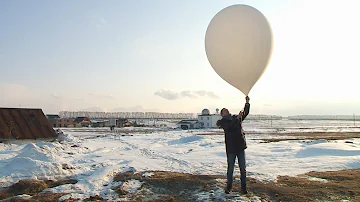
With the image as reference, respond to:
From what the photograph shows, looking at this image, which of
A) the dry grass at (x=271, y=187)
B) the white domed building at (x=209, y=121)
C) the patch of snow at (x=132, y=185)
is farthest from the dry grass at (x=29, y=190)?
the white domed building at (x=209, y=121)

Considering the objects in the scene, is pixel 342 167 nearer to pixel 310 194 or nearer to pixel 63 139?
pixel 310 194

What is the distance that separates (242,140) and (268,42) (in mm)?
3186

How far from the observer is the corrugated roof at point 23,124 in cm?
1973

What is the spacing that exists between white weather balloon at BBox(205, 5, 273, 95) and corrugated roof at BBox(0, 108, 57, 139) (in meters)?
17.3

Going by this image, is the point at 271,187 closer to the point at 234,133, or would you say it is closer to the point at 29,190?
the point at 234,133

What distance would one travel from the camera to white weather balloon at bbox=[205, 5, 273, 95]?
7949 millimetres

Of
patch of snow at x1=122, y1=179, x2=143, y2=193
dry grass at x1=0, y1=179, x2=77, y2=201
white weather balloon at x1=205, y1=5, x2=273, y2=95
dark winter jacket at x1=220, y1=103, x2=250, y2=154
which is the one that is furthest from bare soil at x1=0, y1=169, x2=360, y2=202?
white weather balloon at x1=205, y1=5, x2=273, y2=95

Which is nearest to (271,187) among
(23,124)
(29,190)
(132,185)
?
(132,185)

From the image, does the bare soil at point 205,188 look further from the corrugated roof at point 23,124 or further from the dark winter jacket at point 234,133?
the corrugated roof at point 23,124

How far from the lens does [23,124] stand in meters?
21.4

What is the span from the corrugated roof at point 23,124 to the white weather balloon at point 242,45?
1731cm

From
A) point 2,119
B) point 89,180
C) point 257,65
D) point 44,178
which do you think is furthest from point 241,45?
point 2,119

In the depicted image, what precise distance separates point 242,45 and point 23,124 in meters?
19.5

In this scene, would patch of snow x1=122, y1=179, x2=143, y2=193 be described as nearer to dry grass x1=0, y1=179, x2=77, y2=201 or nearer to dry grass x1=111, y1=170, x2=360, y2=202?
dry grass x1=111, y1=170, x2=360, y2=202
